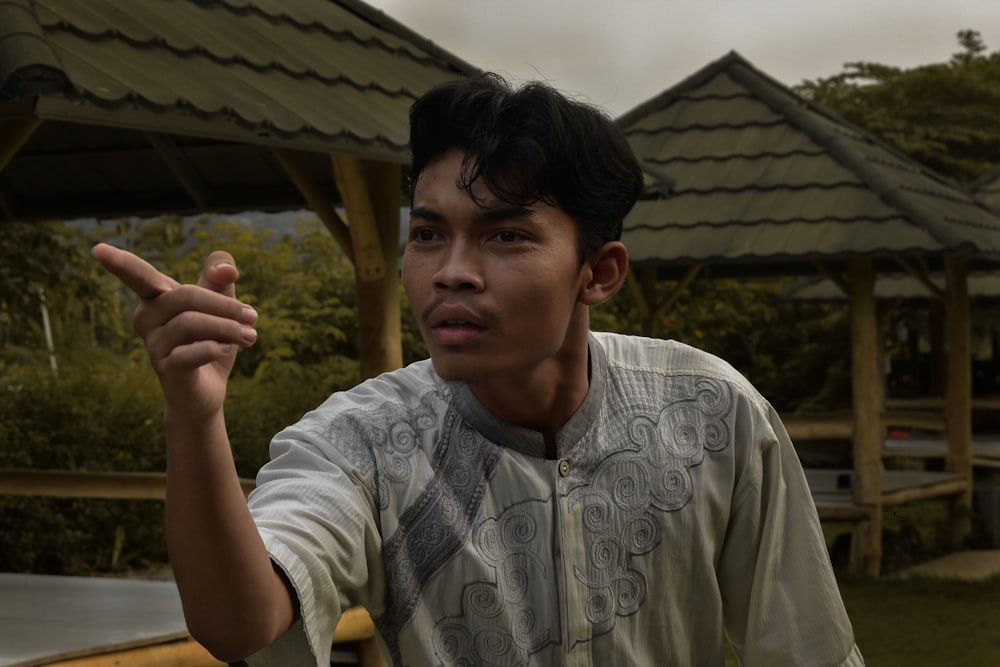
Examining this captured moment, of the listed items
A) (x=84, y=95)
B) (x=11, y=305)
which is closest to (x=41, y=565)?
(x=11, y=305)

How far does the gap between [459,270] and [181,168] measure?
5949mm

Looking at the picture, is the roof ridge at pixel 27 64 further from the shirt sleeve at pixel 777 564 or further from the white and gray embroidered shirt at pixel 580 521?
the shirt sleeve at pixel 777 564

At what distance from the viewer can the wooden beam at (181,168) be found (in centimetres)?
744

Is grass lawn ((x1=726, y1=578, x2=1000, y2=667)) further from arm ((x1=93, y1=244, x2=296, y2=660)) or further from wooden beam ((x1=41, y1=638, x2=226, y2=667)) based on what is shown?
arm ((x1=93, y1=244, x2=296, y2=660))

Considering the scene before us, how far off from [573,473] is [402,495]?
0.95 ft

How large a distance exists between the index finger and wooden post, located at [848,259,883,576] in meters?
9.93

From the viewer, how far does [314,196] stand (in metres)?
6.16

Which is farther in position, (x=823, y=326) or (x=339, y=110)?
(x=823, y=326)

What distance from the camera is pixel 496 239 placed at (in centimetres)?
211

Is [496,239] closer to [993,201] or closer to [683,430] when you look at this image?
[683,430]

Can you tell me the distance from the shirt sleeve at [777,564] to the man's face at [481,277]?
0.46m

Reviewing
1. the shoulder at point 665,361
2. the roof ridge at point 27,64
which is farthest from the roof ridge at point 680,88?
the shoulder at point 665,361

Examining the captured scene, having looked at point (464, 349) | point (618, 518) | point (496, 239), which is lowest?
point (618, 518)

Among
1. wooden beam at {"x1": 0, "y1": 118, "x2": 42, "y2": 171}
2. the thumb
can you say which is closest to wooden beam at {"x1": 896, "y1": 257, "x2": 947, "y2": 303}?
wooden beam at {"x1": 0, "y1": 118, "x2": 42, "y2": 171}
